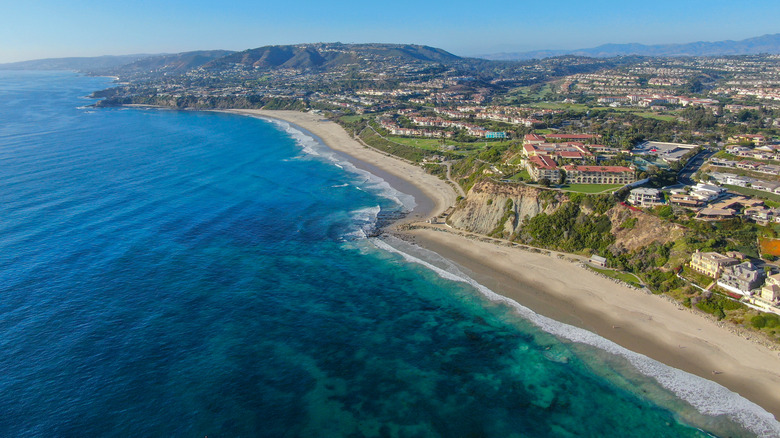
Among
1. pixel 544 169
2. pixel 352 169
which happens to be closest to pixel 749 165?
pixel 544 169

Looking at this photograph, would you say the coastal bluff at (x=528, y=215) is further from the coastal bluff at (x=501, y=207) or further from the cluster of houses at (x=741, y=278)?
the cluster of houses at (x=741, y=278)

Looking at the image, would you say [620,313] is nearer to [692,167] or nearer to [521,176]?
[521,176]

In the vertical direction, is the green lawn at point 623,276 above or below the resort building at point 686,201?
below

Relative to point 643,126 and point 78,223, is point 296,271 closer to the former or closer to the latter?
point 78,223

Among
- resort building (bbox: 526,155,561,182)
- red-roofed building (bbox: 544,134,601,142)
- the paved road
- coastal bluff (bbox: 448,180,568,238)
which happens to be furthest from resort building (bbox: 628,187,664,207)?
red-roofed building (bbox: 544,134,601,142)

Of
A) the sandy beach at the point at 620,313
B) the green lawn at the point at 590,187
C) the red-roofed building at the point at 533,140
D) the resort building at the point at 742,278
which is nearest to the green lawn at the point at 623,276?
the sandy beach at the point at 620,313

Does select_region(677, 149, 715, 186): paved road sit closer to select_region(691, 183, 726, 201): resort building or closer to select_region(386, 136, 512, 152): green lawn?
select_region(691, 183, 726, 201): resort building

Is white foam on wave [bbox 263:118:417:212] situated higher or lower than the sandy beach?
higher
